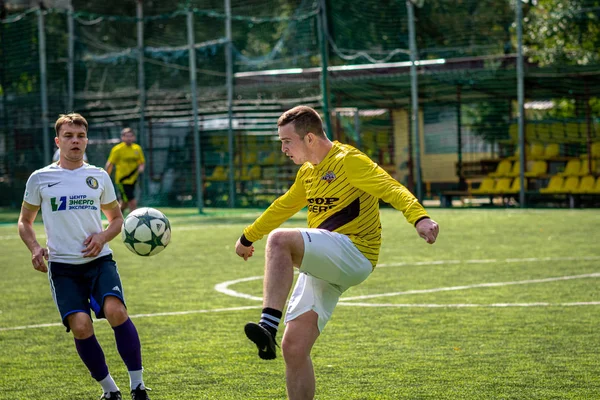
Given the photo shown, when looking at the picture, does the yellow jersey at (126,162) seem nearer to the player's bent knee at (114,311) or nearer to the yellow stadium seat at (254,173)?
the yellow stadium seat at (254,173)

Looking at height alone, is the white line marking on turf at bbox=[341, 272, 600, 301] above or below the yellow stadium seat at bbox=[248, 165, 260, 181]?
below

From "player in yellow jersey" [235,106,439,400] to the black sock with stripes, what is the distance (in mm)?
15

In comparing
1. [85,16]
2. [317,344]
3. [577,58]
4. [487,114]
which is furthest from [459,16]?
[317,344]

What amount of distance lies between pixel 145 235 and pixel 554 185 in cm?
2227

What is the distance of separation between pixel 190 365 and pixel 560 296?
4827 millimetres

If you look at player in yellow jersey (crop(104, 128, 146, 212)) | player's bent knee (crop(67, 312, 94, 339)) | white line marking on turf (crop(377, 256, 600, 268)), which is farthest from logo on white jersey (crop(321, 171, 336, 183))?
player in yellow jersey (crop(104, 128, 146, 212))

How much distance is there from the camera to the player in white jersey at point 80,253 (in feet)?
20.7

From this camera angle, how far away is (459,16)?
29.0 m

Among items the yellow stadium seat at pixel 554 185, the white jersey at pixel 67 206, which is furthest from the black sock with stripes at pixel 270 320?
the yellow stadium seat at pixel 554 185

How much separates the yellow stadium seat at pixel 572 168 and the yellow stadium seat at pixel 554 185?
178 millimetres

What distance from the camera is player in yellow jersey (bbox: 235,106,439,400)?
532 centimetres

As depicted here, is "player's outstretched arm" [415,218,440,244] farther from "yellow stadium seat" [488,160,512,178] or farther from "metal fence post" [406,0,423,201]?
"yellow stadium seat" [488,160,512,178]

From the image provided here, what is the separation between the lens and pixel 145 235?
7.19 metres

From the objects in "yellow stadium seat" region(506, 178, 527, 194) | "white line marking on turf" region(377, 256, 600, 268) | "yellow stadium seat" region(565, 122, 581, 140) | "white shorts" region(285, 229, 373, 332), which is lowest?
"white line marking on turf" region(377, 256, 600, 268)
